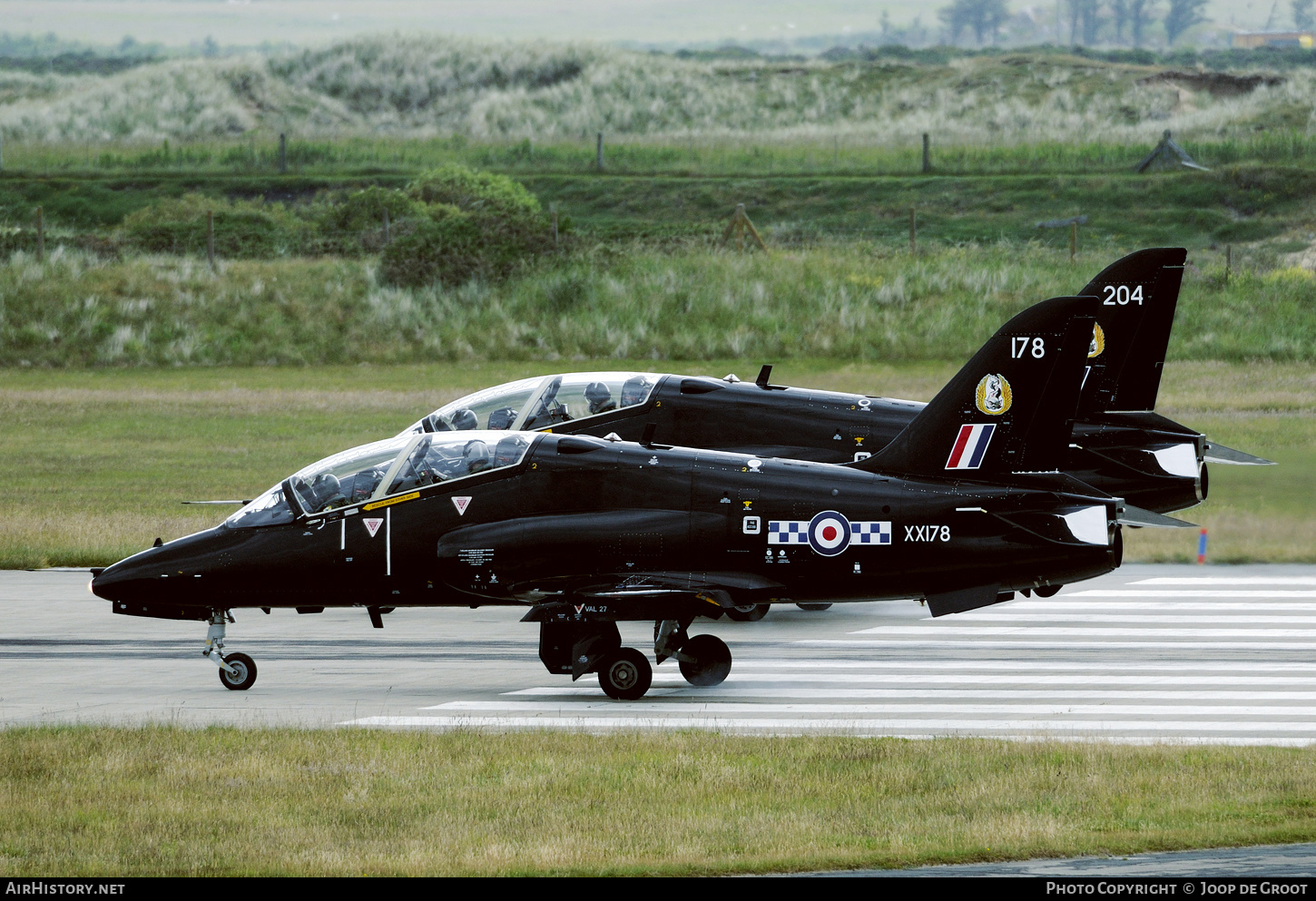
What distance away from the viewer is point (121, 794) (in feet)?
42.2

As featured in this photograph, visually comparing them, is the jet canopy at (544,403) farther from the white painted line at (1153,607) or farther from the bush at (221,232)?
the bush at (221,232)

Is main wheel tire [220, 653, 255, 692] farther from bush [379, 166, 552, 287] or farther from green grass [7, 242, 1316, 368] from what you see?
bush [379, 166, 552, 287]

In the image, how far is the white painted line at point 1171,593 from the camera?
2245 centimetres

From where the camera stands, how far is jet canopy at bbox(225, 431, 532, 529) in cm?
1708

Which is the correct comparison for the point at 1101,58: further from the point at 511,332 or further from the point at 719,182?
the point at 511,332

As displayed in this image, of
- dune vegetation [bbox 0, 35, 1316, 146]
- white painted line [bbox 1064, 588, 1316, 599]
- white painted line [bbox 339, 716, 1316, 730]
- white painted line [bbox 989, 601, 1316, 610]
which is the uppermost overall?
dune vegetation [bbox 0, 35, 1316, 146]

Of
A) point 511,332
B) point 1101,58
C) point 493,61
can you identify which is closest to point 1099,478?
point 511,332

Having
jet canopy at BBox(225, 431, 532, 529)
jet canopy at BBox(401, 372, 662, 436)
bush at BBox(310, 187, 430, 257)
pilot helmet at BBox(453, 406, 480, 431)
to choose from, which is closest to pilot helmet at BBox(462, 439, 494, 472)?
jet canopy at BBox(225, 431, 532, 529)

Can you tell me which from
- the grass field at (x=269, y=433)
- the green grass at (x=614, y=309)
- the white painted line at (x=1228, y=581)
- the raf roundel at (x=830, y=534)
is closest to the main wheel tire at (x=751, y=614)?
the raf roundel at (x=830, y=534)

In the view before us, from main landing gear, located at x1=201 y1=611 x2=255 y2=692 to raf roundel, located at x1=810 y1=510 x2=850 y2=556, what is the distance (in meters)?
5.91

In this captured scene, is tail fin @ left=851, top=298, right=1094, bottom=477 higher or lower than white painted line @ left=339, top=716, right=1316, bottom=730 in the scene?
higher

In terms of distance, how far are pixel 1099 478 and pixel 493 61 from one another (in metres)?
91.6

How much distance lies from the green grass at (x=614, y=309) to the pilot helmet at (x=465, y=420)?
27159mm

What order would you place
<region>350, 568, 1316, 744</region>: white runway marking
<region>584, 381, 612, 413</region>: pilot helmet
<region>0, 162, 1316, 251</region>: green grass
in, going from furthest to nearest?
<region>0, 162, 1316, 251</region>: green grass
<region>584, 381, 612, 413</region>: pilot helmet
<region>350, 568, 1316, 744</region>: white runway marking
